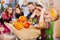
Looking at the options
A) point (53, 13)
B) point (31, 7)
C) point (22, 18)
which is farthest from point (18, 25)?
point (53, 13)

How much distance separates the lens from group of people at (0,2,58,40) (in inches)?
45.4

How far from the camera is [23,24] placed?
3.83 feet

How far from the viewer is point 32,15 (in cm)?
118

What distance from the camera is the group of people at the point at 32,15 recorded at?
1.15 meters

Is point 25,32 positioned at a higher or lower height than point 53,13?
lower

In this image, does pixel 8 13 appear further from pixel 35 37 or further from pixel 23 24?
pixel 35 37

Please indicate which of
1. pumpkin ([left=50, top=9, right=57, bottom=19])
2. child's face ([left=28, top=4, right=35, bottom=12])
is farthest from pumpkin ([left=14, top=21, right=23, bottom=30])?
pumpkin ([left=50, top=9, right=57, bottom=19])

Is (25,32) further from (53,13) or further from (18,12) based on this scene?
(53,13)

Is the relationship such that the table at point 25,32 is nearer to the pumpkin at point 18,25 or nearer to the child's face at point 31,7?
the pumpkin at point 18,25

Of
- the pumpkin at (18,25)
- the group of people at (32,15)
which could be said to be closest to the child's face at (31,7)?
the group of people at (32,15)

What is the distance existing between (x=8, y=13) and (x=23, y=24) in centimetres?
15

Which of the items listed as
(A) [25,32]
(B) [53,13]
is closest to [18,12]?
(A) [25,32]

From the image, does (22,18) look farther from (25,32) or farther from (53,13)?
(53,13)

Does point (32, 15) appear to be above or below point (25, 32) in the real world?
above
